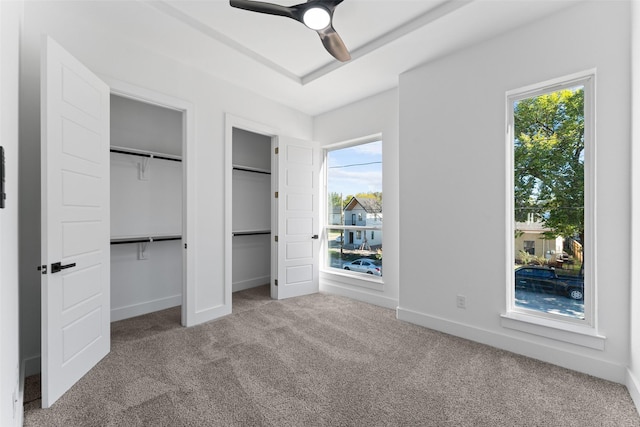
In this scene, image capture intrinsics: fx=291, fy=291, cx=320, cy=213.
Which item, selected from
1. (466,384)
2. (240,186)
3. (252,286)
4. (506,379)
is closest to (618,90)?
(506,379)

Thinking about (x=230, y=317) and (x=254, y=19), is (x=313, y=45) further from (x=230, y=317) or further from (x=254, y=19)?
(x=230, y=317)

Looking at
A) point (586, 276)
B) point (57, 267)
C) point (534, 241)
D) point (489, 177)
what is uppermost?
Answer: point (489, 177)

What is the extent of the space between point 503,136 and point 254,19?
245 centimetres

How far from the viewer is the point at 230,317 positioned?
11.2 feet

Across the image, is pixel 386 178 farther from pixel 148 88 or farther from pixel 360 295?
pixel 148 88

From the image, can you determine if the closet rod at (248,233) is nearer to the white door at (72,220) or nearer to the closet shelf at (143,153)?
the closet shelf at (143,153)

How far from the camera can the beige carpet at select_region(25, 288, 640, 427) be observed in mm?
1733

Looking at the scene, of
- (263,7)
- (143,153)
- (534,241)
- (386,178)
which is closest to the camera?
(263,7)

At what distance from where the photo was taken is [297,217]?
4.36 m

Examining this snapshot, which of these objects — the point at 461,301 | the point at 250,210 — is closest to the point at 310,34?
the point at 250,210

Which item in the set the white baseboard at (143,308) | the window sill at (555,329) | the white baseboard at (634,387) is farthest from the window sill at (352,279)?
the white baseboard at (634,387)

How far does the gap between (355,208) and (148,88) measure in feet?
9.48

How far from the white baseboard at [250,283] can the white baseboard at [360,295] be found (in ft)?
3.60

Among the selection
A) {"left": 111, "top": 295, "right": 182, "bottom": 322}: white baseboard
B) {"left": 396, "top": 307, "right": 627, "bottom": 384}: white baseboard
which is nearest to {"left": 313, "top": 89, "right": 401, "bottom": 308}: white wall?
{"left": 396, "top": 307, "right": 627, "bottom": 384}: white baseboard
